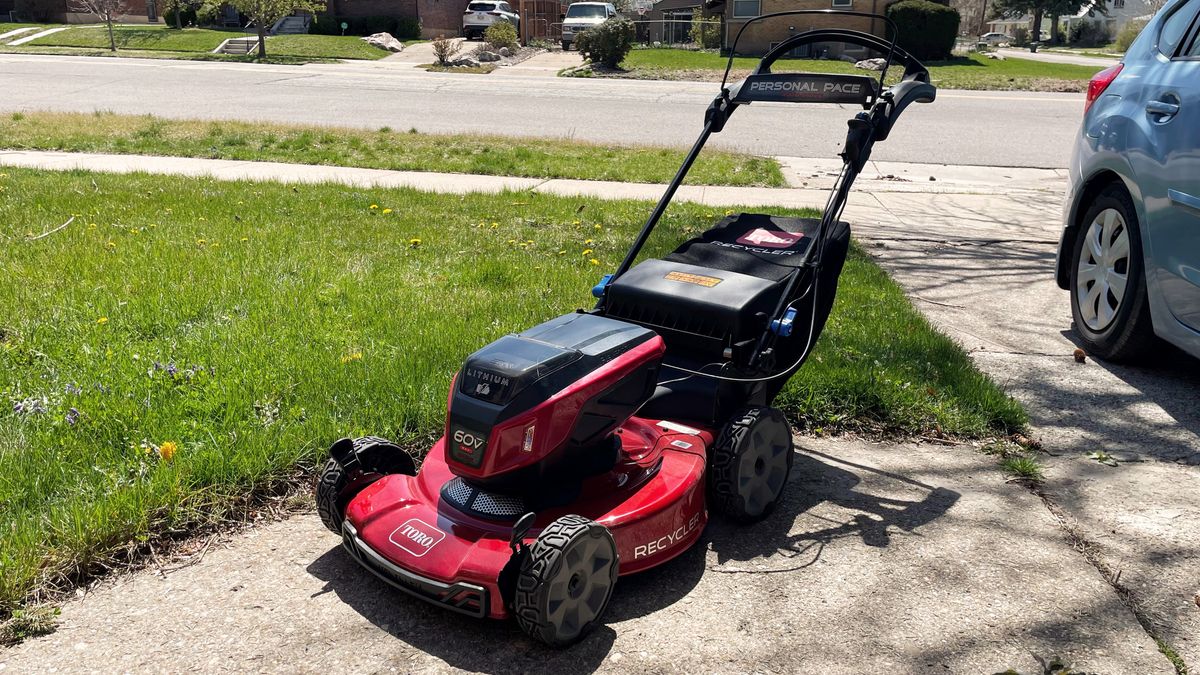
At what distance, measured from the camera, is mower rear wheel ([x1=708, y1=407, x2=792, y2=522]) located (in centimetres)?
308

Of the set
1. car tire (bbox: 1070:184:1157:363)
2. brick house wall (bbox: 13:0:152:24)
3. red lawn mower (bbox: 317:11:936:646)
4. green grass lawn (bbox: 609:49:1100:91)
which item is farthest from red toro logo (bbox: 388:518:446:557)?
brick house wall (bbox: 13:0:152:24)

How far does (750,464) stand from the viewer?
3.15 metres

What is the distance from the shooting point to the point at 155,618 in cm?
267

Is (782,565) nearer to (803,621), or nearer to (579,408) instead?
(803,621)

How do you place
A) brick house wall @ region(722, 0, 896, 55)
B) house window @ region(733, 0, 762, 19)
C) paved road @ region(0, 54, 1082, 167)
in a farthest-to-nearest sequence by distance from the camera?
house window @ region(733, 0, 762, 19) < brick house wall @ region(722, 0, 896, 55) < paved road @ region(0, 54, 1082, 167)

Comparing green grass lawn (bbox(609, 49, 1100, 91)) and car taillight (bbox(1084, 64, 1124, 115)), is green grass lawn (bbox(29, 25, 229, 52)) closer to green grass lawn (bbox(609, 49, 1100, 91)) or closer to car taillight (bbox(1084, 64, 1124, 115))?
green grass lawn (bbox(609, 49, 1100, 91))

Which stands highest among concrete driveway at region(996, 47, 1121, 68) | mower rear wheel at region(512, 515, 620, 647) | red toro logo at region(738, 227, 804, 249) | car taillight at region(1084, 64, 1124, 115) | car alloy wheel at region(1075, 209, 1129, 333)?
concrete driveway at region(996, 47, 1121, 68)

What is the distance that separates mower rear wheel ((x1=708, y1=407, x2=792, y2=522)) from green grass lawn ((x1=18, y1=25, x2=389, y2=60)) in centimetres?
2873

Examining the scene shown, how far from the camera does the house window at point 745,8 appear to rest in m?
32.6

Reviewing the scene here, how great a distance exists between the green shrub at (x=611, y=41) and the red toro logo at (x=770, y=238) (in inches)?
905

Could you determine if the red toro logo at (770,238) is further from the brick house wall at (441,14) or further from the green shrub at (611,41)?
the brick house wall at (441,14)

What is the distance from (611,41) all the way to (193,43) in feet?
52.8

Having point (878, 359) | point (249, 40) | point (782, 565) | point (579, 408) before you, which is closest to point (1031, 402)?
point (878, 359)

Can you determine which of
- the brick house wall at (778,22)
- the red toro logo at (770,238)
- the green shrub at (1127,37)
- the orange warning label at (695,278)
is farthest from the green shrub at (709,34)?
the orange warning label at (695,278)
